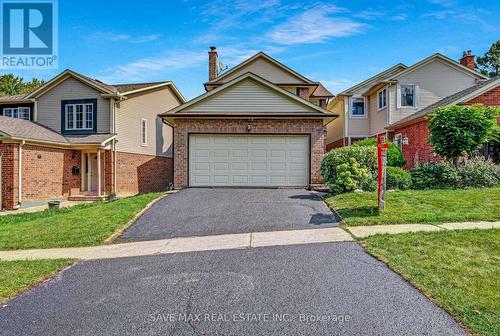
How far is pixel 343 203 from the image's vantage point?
440 inches

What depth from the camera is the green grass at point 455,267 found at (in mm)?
4184

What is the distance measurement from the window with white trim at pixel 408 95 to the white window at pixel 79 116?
18159 millimetres

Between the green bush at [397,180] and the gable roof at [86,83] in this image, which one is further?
the gable roof at [86,83]

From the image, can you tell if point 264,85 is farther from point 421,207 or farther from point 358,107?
point 358,107

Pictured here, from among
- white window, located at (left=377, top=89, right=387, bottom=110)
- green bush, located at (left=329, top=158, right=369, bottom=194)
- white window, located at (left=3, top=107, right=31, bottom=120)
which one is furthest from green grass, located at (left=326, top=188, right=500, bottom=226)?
white window, located at (left=3, top=107, right=31, bottom=120)

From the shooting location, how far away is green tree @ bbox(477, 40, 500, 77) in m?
49.2

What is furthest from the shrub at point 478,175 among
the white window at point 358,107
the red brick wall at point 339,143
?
the white window at point 358,107

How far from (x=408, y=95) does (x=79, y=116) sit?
19.4m

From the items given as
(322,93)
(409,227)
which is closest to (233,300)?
(409,227)

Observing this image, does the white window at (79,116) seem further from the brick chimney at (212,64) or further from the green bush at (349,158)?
the green bush at (349,158)

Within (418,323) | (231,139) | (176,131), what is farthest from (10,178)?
(418,323)

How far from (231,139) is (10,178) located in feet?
32.6

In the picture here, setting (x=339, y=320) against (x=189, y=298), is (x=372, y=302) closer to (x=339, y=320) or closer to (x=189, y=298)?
(x=339, y=320)

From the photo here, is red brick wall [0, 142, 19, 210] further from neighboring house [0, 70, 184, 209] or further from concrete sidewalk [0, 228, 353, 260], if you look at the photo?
concrete sidewalk [0, 228, 353, 260]
